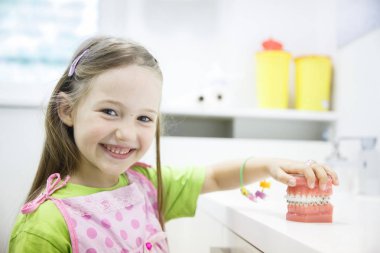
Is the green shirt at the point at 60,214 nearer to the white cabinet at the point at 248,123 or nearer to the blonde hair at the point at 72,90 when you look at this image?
the blonde hair at the point at 72,90

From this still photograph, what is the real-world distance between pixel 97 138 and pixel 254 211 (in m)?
0.33

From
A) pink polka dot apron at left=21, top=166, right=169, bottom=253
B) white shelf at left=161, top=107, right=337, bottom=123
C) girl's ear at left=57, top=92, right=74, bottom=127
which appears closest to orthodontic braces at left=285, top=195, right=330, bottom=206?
pink polka dot apron at left=21, top=166, right=169, bottom=253

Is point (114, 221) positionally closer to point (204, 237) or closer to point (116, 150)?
point (116, 150)

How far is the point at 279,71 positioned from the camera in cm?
163

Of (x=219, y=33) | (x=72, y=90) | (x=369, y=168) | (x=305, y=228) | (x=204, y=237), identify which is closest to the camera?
(x=305, y=228)

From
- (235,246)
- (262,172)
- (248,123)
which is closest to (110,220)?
(235,246)

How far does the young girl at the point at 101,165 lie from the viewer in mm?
773

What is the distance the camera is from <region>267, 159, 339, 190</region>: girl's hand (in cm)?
76

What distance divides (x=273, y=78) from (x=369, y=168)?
0.54 meters

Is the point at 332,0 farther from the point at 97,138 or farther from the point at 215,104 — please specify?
the point at 97,138

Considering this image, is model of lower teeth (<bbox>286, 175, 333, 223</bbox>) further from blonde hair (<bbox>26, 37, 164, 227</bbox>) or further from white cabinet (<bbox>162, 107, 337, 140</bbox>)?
white cabinet (<bbox>162, 107, 337, 140</bbox>)

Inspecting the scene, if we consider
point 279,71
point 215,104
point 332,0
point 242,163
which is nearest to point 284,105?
point 279,71

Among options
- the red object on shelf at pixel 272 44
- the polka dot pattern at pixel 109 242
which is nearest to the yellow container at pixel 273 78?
the red object on shelf at pixel 272 44

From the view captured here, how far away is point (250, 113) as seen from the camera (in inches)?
61.7
